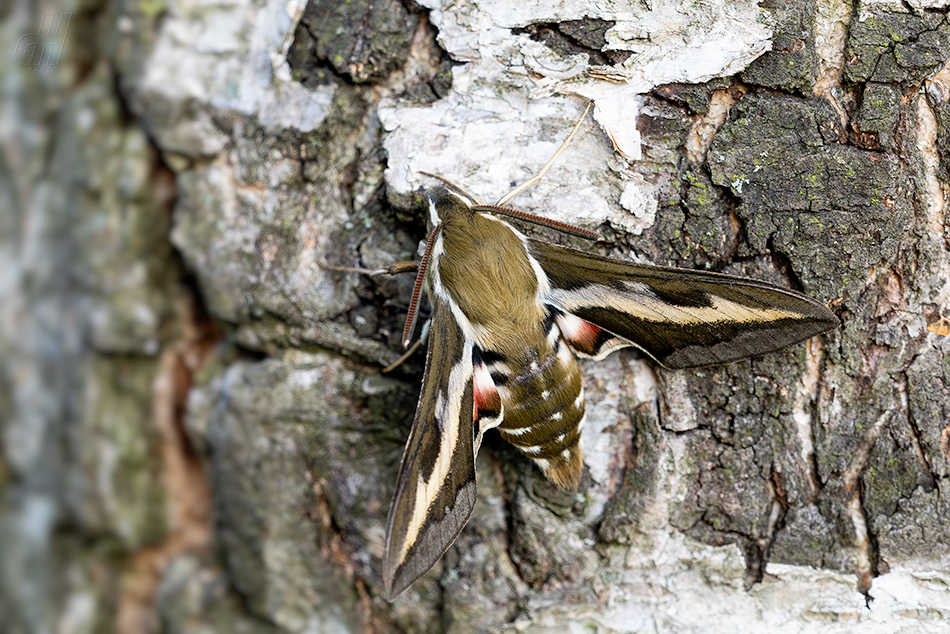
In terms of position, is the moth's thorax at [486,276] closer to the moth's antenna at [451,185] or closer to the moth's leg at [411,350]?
the moth's antenna at [451,185]

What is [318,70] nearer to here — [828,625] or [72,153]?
[72,153]

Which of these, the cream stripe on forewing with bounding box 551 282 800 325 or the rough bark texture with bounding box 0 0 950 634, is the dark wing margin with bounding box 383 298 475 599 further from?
the cream stripe on forewing with bounding box 551 282 800 325

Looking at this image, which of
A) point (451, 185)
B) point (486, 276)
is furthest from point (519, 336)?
point (451, 185)

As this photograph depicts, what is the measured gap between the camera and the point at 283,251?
1.53 meters

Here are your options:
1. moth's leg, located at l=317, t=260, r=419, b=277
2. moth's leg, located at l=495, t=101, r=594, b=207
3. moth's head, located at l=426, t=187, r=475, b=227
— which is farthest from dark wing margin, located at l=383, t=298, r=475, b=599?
moth's leg, located at l=495, t=101, r=594, b=207

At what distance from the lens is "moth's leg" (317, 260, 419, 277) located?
1.56m

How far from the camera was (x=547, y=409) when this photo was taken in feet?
4.95

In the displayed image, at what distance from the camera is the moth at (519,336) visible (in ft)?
4.84

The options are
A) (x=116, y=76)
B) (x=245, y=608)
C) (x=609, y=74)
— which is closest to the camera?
(x=116, y=76)

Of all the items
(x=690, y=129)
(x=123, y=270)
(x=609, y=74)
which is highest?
(x=609, y=74)

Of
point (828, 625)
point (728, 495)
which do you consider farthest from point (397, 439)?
point (828, 625)

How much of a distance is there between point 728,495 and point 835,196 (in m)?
0.77

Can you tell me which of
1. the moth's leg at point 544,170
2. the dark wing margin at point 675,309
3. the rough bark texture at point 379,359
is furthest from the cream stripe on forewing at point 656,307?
the moth's leg at point 544,170

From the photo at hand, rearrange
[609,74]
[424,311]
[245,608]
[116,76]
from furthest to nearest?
[424,311], [245,608], [609,74], [116,76]
